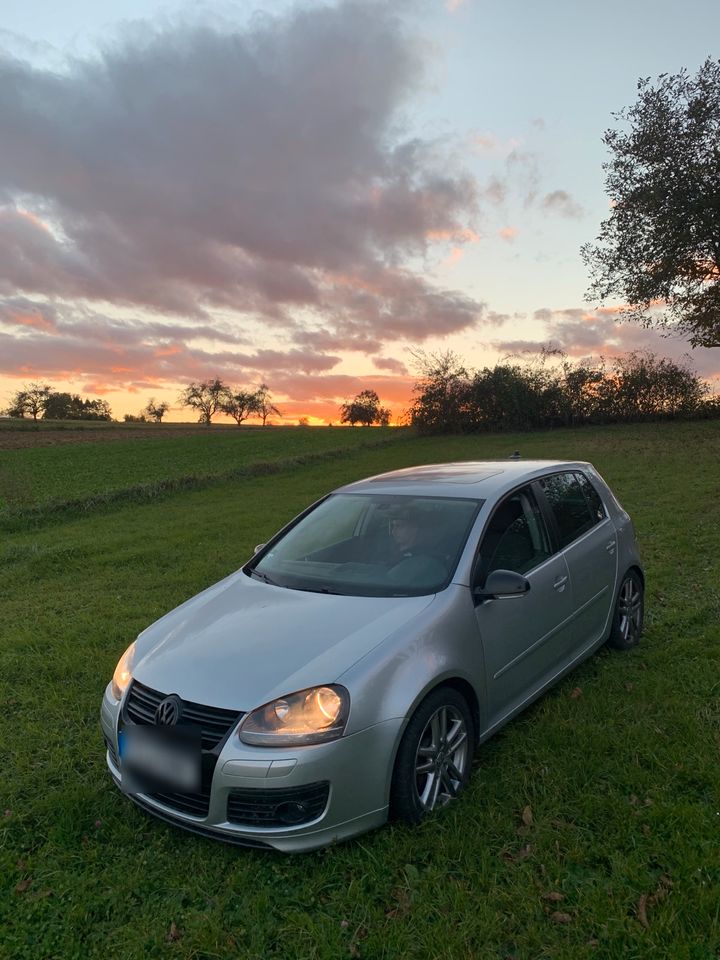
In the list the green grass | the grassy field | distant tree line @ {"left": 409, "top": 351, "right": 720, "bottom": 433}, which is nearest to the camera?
the grassy field

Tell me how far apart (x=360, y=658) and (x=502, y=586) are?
3.11 ft

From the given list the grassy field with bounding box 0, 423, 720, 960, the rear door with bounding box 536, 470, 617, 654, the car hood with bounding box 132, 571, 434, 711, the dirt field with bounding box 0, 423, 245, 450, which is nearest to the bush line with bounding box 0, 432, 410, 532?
the grassy field with bounding box 0, 423, 720, 960

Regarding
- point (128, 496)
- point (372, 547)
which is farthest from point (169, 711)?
point (128, 496)

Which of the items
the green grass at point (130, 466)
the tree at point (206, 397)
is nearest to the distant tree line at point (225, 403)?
the tree at point (206, 397)

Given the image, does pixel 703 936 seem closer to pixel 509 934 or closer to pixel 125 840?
pixel 509 934

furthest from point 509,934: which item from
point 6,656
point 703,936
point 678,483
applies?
point 678,483

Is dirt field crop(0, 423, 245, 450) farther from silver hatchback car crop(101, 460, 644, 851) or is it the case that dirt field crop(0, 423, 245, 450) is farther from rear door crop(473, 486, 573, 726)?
rear door crop(473, 486, 573, 726)

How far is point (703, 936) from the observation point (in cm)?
236

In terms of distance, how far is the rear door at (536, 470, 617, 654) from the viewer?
438 centimetres

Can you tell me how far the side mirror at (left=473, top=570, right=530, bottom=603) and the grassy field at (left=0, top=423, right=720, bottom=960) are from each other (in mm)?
930

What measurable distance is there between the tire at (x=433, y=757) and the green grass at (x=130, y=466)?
14.8 metres

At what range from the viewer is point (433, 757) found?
3125mm

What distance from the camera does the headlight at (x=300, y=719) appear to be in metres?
2.76

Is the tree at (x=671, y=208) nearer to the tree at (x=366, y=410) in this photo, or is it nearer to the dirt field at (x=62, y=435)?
the dirt field at (x=62, y=435)
